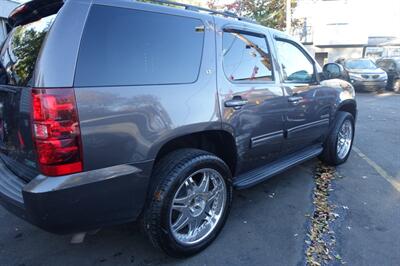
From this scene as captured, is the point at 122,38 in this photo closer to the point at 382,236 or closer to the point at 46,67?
the point at 46,67

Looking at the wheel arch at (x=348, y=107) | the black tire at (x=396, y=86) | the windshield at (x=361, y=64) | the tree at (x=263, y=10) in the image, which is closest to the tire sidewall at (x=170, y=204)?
the wheel arch at (x=348, y=107)

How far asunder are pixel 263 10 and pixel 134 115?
26727 millimetres

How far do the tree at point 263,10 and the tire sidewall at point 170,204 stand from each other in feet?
82.4

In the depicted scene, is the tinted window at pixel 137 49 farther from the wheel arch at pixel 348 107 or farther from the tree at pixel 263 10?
the tree at pixel 263 10

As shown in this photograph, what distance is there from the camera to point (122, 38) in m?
2.18

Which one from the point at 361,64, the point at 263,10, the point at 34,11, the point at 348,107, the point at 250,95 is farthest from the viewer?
the point at 263,10

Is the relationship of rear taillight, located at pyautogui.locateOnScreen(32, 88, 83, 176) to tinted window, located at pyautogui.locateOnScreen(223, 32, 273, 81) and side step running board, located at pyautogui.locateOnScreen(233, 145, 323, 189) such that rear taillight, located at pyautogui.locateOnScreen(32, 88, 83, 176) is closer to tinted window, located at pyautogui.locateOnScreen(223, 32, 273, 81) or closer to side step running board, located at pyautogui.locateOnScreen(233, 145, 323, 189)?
tinted window, located at pyautogui.locateOnScreen(223, 32, 273, 81)

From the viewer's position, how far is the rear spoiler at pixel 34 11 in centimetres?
215

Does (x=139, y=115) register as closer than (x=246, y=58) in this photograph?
Yes

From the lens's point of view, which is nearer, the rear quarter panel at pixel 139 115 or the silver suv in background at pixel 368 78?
the rear quarter panel at pixel 139 115

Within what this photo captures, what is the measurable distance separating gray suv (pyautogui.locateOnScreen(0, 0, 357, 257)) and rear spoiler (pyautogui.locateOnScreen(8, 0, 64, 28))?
0.01 meters

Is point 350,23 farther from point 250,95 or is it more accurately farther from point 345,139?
point 250,95

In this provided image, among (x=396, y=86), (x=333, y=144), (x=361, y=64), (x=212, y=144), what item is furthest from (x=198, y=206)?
(x=396, y=86)

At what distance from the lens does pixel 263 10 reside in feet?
86.7
